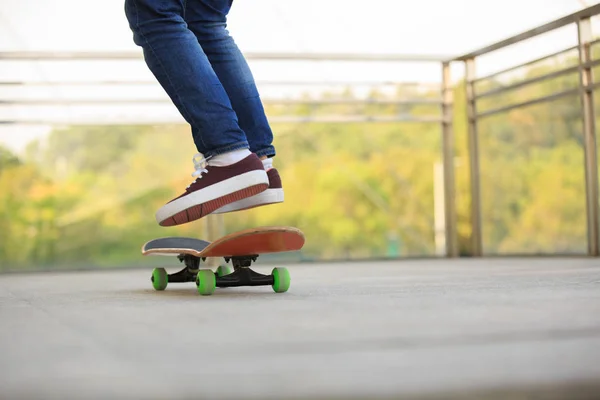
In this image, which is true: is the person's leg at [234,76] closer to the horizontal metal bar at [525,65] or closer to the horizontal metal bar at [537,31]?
the horizontal metal bar at [537,31]

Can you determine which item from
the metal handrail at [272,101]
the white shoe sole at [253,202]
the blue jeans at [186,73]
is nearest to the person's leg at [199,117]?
the blue jeans at [186,73]

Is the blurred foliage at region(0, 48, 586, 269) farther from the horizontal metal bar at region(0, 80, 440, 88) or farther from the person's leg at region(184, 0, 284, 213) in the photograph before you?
the person's leg at region(184, 0, 284, 213)

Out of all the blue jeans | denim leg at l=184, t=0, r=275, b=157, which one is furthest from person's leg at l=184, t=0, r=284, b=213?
the blue jeans

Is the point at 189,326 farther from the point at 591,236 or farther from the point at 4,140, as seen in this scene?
the point at 4,140

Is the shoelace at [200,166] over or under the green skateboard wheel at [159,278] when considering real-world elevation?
over

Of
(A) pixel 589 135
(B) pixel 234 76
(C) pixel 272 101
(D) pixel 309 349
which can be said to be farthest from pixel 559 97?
(D) pixel 309 349

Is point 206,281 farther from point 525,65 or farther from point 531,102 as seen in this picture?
point 525,65

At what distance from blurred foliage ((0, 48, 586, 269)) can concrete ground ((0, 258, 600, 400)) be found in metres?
3.41

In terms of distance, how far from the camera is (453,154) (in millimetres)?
5402

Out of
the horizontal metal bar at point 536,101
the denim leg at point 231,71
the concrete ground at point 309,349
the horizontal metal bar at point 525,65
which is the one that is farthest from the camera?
the horizontal metal bar at point 525,65

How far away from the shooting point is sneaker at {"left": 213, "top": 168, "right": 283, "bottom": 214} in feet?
6.54

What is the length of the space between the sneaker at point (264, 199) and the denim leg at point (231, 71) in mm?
74

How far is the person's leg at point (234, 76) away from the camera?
6.88 feet

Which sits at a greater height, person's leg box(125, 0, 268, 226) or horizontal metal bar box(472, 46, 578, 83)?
horizontal metal bar box(472, 46, 578, 83)
